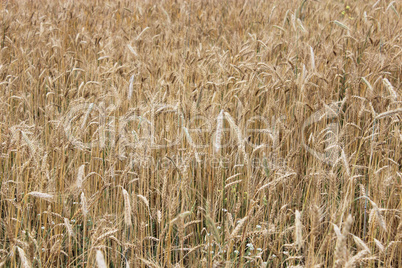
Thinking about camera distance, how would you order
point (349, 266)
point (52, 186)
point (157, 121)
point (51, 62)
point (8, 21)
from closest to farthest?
point (349, 266) → point (52, 186) → point (157, 121) → point (51, 62) → point (8, 21)

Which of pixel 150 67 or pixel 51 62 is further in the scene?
pixel 51 62

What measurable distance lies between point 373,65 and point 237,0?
4075mm

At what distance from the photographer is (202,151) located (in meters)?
1.94

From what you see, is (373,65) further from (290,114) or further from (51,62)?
(51,62)

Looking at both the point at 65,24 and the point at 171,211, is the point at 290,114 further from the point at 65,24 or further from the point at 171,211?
the point at 65,24

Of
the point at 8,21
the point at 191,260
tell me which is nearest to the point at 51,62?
the point at 8,21

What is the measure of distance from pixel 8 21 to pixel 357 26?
3577 millimetres

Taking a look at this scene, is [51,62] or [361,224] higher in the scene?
[51,62]

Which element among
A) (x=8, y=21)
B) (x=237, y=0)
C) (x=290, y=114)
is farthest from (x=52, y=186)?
(x=237, y=0)

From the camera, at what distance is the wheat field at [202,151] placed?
128 centimetres

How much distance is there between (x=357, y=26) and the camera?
388cm

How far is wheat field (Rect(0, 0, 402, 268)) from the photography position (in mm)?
1281

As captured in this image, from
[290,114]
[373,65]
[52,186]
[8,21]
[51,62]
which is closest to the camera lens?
[52,186]

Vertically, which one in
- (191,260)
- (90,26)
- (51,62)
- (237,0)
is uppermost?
(237,0)
